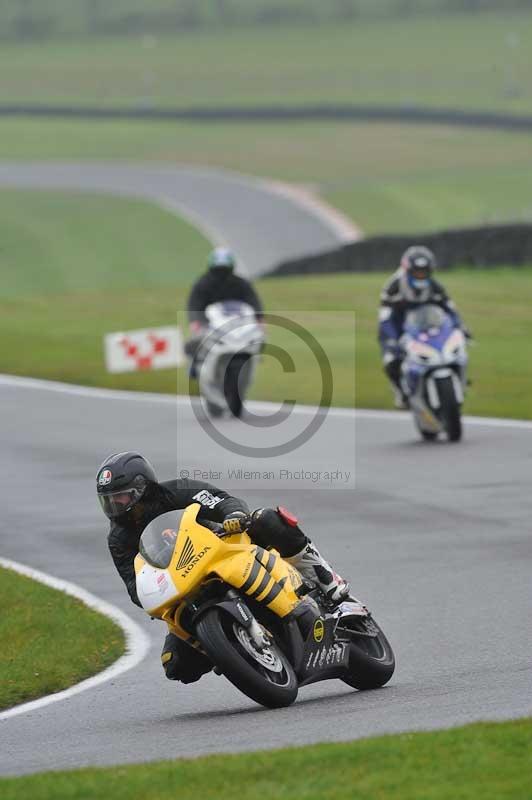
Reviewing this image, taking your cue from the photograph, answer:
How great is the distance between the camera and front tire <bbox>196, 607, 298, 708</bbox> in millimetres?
7477

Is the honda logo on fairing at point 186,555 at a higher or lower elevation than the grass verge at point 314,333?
lower

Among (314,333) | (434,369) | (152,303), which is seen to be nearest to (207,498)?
(434,369)

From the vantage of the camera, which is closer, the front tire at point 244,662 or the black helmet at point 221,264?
the front tire at point 244,662

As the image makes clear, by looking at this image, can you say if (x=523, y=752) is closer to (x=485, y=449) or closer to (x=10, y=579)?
(x=10, y=579)

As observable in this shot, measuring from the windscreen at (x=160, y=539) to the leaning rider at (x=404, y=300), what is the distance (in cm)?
959

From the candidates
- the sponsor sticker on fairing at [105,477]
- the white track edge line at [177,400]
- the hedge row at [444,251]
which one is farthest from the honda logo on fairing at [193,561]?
the hedge row at [444,251]

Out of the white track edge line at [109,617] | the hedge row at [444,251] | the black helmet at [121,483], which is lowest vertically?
the white track edge line at [109,617]

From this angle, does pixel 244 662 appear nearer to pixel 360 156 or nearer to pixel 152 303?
pixel 152 303

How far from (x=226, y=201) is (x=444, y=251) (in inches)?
634

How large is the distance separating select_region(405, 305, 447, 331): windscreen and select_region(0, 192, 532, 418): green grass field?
2.57 metres

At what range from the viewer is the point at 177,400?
854 inches

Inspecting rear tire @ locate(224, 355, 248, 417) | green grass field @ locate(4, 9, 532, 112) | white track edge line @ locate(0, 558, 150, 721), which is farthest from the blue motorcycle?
green grass field @ locate(4, 9, 532, 112)

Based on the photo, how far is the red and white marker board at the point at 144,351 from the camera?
24.2 m

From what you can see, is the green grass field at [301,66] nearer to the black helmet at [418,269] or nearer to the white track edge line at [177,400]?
the white track edge line at [177,400]
